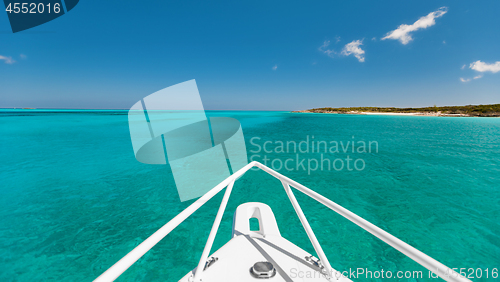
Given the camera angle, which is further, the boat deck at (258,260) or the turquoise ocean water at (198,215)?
the turquoise ocean water at (198,215)

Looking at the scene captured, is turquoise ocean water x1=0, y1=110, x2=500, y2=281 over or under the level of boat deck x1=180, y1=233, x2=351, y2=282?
under

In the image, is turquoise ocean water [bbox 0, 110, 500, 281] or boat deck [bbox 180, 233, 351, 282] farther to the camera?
turquoise ocean water [bbox 0, 110, 500, 281]

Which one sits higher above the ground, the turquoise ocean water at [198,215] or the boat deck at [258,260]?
the boat deck at [258,260]

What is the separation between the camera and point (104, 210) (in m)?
5.28

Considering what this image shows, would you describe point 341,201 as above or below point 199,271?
below

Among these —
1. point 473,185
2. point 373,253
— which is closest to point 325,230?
point 373,253

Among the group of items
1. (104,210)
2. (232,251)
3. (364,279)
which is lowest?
(364,279)

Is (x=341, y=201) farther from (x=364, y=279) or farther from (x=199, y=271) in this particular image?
(x=199, y=271)

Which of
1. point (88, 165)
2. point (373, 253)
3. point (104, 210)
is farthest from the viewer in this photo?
point (88, 165)

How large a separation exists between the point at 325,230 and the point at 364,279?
4.42ft

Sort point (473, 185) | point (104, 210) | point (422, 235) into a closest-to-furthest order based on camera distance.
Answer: point (422, 235)
point (104, 210)
point (473, 185)

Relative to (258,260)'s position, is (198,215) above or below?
below

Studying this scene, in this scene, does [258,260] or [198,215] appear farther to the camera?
[198,215]

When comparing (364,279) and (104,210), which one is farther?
(104,210)
